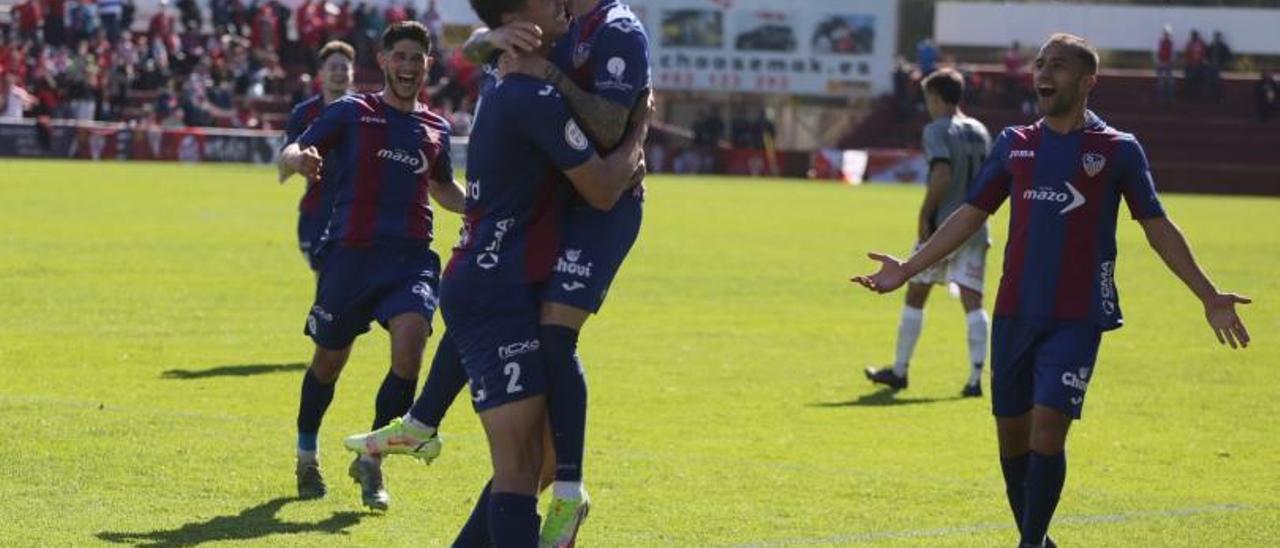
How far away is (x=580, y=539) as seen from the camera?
9266 millimetres

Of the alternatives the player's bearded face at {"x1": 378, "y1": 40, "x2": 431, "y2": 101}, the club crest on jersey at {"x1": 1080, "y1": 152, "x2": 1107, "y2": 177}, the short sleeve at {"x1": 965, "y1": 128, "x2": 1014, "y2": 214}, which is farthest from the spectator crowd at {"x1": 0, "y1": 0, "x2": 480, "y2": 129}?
the club crest on jersey at {"x1": 1080, "y1": 152, "x2": 1107, "y2": 177}

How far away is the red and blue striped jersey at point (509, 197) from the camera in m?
7.02

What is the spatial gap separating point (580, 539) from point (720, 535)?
0.62m

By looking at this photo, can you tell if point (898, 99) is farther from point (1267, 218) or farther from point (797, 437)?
point (797, 437)

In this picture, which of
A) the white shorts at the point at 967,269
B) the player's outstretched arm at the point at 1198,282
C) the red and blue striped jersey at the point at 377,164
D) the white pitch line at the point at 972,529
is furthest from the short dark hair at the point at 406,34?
the white shorts at the point at 967,269

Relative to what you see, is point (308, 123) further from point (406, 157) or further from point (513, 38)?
point (513, 38)

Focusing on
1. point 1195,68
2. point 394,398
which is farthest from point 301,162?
point 1195,68

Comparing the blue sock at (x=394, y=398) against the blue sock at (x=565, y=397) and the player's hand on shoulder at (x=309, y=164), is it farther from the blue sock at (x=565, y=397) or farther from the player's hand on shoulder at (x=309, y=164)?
the blue sock at (x=565, y=397)

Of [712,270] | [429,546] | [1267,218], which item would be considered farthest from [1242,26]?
[429,546]

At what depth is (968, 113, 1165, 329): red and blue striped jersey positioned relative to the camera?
8.49 meters

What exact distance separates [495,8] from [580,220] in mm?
741

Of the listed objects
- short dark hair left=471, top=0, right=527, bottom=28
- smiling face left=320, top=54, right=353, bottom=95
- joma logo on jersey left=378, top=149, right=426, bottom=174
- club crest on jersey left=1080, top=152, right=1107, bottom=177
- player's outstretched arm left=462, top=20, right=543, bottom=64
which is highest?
short dark hair left=471, top=0, right=527, bottom=28

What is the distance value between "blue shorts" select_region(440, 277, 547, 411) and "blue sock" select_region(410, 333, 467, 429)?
4.94ft

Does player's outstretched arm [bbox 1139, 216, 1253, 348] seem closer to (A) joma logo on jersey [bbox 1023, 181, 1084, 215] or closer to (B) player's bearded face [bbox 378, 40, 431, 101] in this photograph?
(A) joma logo on jersey [bbox 1023, 181, 1084, 215]
